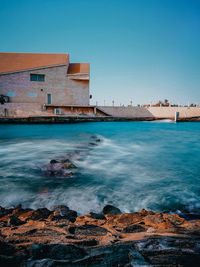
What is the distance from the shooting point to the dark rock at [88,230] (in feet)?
6.40

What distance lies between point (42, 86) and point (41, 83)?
46 centimetres

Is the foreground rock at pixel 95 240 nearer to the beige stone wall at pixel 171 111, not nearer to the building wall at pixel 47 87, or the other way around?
the building wall at pixel 47 87

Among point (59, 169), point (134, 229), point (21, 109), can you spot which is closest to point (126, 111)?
A: point (21, 109)

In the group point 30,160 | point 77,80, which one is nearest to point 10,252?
point 30,160

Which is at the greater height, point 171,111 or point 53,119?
point 171,111

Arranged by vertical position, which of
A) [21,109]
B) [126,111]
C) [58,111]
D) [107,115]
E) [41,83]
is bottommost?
[107,115]

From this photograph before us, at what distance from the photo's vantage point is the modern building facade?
24.2 meters

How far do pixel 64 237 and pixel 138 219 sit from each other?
1119 millimetres

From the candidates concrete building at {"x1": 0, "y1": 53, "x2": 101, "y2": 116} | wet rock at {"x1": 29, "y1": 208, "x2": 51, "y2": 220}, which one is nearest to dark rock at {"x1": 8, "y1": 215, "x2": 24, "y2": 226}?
wet rock at {"x1": 29, "y1": 208, "x2": 51, "y2": 220}

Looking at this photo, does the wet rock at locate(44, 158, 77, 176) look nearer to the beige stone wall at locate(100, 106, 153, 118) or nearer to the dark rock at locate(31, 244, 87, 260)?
the dark rock at locate(31, 244, 87, 260)

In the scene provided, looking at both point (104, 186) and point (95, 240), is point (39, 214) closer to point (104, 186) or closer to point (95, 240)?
point (95, 240)

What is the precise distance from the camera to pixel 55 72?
82.8ft

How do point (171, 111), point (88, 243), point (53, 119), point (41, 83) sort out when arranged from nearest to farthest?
1. point (88, 243)
2. point (53, 119)
3. point (41, 83)
4. point (171, 111)

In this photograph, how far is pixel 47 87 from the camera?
25266mm
